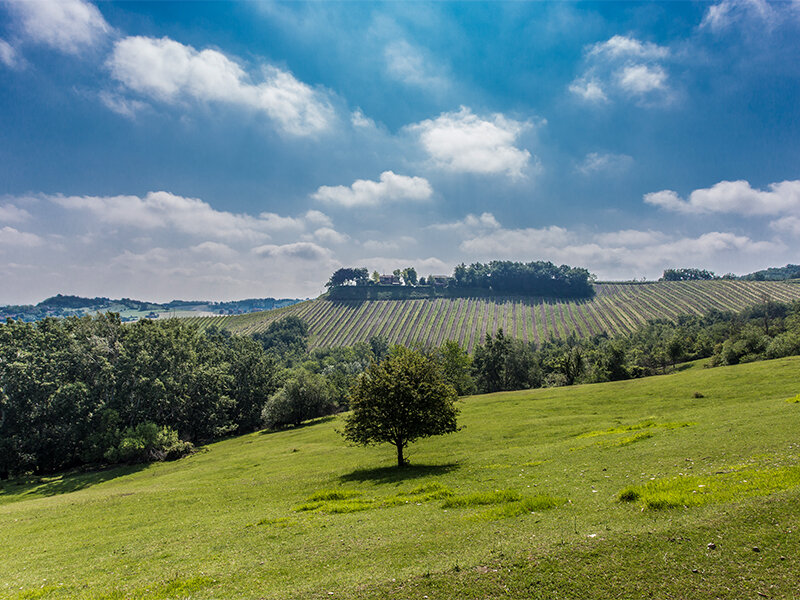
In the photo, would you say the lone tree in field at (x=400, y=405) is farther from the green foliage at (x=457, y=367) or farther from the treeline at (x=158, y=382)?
the green foliage at (x=457, y=367)

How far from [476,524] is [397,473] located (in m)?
17.2

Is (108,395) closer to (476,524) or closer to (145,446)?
(145,446)

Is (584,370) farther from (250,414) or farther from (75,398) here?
(75,398)

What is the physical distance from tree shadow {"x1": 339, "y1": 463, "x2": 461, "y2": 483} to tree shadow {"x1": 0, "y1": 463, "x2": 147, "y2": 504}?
44.7 m

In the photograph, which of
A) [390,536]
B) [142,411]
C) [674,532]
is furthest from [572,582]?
[142,411]

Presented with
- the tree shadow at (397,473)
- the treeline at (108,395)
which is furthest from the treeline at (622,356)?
the tree shadow at (397,473)

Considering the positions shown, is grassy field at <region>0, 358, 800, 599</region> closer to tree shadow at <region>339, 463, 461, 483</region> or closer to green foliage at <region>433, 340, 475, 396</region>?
tree shadow at <region>339, 463, 461, 483</region>

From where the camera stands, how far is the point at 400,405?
32.8 metres

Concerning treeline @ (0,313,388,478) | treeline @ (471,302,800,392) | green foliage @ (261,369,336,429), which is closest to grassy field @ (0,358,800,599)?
treeline @ (0,313,388,478)

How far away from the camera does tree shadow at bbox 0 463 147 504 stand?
165ft

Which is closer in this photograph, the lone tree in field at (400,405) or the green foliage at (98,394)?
the lone tree in field at (400,405)

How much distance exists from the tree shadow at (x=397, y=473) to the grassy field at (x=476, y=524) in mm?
329

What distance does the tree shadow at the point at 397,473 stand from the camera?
29594mm

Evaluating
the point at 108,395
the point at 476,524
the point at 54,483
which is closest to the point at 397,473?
the point at 476,524
